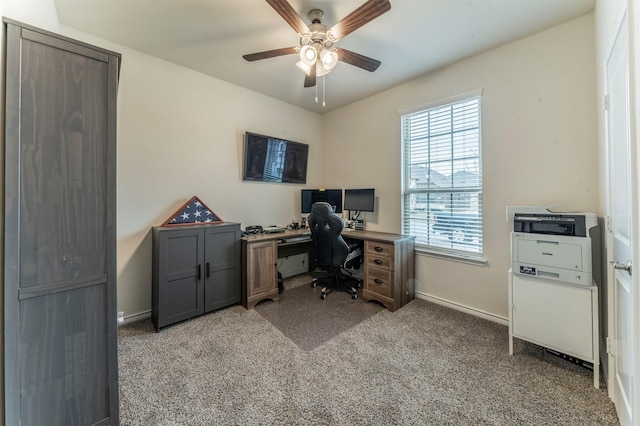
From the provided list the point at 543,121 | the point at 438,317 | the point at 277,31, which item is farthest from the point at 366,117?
the point at 438,317

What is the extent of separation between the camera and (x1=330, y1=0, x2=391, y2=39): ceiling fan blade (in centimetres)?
156

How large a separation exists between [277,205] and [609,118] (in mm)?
3469

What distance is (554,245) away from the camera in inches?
72.0

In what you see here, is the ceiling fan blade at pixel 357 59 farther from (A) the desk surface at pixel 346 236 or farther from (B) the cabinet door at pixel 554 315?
(B) the cabinet door at pixel 554 315

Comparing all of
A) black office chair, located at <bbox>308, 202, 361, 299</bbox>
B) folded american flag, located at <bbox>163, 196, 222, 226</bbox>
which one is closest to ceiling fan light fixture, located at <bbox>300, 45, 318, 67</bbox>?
black office chair, located at <bbox>308, 202, 361, 299</bbox>

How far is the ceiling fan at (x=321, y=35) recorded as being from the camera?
166 centimetres

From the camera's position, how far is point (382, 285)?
291 centimetres

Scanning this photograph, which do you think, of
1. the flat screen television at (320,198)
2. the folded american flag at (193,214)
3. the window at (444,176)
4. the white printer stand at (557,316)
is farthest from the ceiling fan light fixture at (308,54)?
the white printer stand at (557,316)

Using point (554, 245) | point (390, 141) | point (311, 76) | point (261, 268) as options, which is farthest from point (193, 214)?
point (554, 245)

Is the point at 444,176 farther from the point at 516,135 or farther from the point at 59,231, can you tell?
the point at 59,231

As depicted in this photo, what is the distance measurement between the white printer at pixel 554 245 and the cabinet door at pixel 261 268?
7.99 feet

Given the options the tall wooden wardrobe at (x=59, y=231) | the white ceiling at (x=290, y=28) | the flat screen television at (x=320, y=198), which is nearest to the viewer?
the tall wooden wardrobe at (x=59, y=231)

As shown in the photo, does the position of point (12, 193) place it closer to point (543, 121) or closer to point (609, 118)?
point (609, 118)

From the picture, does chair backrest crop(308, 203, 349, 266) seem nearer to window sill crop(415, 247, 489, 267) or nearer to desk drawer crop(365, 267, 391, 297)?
desk drawer crop(365, 267, 391, 297)
